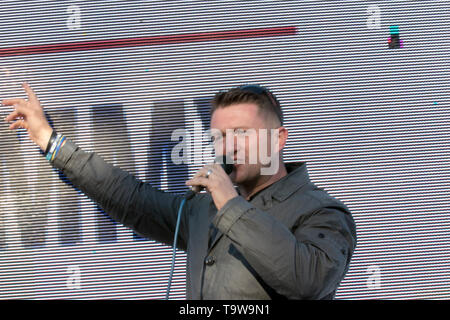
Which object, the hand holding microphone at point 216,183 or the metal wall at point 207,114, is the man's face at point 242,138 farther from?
the metal wall at point 207,114

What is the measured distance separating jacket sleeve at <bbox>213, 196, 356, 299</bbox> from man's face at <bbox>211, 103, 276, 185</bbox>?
27 centimetres

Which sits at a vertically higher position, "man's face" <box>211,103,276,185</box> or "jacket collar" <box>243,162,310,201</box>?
"man's face" <box>211,103,276,185</box>

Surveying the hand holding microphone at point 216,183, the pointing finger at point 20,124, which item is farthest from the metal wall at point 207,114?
the hand holding microphone at point 216,183

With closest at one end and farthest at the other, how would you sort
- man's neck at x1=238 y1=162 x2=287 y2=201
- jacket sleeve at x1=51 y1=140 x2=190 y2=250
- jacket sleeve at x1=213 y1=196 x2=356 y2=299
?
jacket sleeve at x1=213 y1=196 x2=356 y2=299, man's neck at x1=238 y1=162 x2=287 y2=201, jacket sleeve at x1=51 y1=140 x2=190 y2=250

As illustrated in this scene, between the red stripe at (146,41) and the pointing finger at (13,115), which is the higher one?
the red stripe at (146,41)

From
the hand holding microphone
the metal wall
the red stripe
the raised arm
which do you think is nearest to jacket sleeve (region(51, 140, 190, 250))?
the raised arm

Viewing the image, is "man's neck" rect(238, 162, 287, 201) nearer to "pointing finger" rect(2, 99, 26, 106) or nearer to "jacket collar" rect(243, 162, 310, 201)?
"jacket collar" rect(243, 162, 310, 201)

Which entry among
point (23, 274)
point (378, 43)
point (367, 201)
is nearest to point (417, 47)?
point (378, 43)

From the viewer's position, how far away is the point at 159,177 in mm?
2299

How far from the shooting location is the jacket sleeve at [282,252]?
4.92 ft

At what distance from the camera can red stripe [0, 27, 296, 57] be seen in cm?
232

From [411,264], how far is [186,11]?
155 cm

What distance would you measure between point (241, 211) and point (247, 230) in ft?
0.20

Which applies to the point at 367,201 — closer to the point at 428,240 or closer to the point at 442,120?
the point at 428,240
